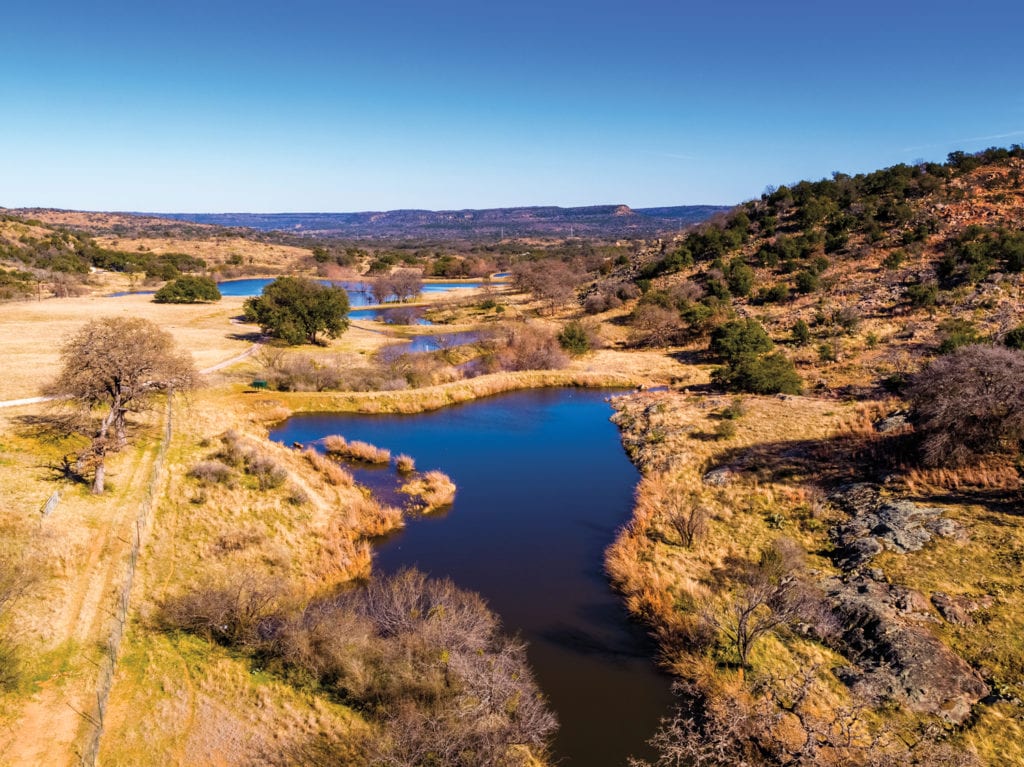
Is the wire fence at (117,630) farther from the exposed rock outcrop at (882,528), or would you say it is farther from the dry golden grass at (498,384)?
the exposed rock outcrop at (882,528)

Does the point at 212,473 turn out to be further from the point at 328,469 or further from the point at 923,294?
the point at 923,294

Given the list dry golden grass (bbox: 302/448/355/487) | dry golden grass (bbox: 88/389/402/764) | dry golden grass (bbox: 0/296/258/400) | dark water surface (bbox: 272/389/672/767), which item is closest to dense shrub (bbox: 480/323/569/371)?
dark water surface (bbox: 272/389/672/767)

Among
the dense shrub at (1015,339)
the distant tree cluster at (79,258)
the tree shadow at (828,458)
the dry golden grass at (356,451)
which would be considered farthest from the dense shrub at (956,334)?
the distant tree cluster at (79,258)

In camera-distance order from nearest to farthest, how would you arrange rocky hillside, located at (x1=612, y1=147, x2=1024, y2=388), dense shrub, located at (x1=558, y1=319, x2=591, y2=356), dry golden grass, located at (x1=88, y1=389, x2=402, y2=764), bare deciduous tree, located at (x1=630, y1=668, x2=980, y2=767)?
bare deciduous tree, located at (x1=630, y1=668, x2=980, y2=767), dry golden grass, located at (x1=88, y1=389, x2=402, y2=764), rocky hillside, located at (x1=612, y1=147, x2=1024, y2=388), dense shrub, located at (x1=558, y1=319, x2=591, y2=356)

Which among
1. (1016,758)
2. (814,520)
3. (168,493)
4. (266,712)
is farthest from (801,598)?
(168,493)

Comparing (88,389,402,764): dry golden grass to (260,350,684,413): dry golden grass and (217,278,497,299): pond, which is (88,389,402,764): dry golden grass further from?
(217,278,497,299): pond

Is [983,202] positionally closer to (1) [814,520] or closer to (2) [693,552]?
(1) [814,520]
